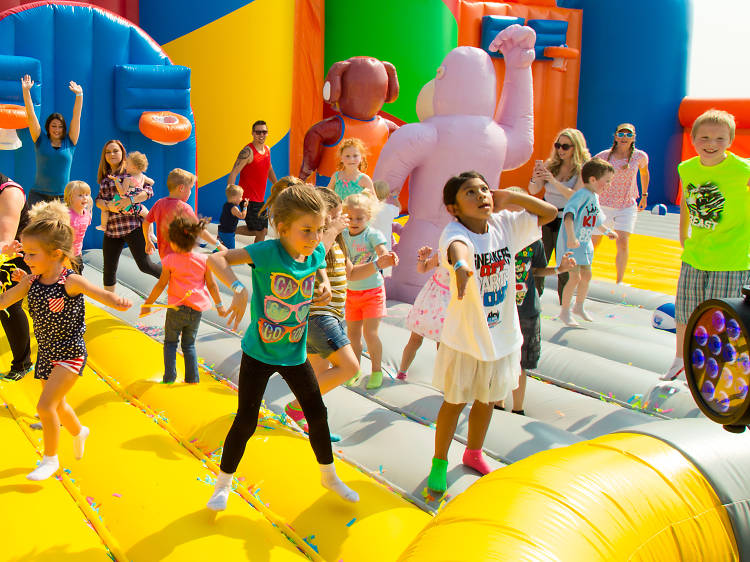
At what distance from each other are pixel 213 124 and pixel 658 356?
5470 millimetres

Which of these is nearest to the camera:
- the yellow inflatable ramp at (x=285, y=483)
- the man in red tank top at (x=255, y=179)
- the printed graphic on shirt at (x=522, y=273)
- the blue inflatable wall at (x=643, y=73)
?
the yellow inflatable ramp at (x=285, y=483)

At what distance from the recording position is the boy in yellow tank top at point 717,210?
3076mm

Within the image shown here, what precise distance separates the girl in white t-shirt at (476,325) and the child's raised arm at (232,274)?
62 cm

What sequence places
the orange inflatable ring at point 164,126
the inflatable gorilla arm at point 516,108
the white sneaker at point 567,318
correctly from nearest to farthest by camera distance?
1. the white sneaker at point 567,318
2. the inflatable gorilla arm at point 516,108
3. the orange inflatable ring at point 164,126

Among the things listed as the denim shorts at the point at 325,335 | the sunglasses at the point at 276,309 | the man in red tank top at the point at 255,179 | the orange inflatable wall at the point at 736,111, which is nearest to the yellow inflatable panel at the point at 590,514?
the sunglasses at the point at 276,309

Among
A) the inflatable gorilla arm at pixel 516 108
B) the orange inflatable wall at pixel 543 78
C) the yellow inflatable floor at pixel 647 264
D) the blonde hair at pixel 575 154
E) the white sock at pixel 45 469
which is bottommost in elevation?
the white sock at pixel 45 469

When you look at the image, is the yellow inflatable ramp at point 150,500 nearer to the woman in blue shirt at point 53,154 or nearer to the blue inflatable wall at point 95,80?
the woman in blue shirt at point 53,154

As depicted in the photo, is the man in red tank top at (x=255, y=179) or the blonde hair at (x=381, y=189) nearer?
the blonde hair at (x=381, y=189)

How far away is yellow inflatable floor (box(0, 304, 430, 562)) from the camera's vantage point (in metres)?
1.93

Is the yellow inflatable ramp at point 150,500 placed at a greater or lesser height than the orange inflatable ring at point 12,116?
lesser

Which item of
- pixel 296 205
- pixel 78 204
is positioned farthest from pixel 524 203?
pixel 78 204

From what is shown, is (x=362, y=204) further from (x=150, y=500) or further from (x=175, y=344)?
(x=150, y=500)

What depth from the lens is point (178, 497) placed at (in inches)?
84.8

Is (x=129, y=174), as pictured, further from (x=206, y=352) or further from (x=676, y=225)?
(x=676, y=225)
